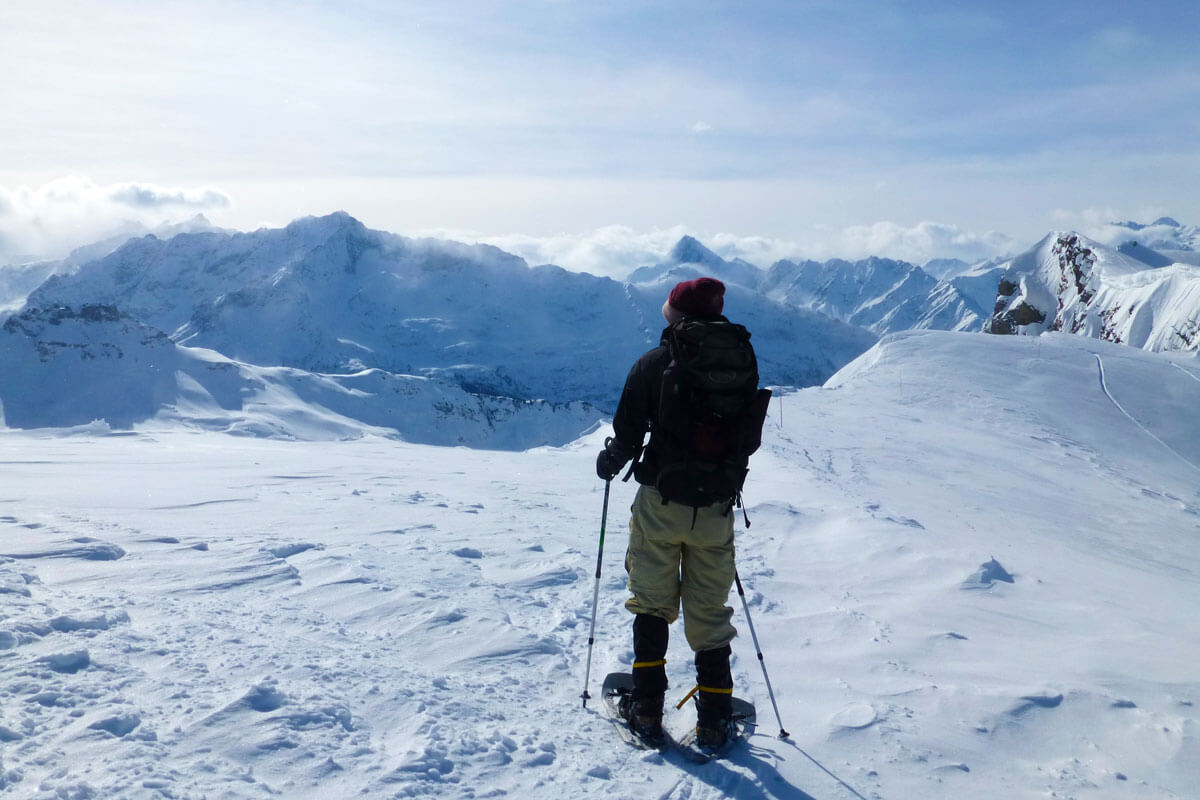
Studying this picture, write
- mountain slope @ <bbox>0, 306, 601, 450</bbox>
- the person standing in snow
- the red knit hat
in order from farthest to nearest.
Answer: mountain slope @ <bbox>0, 306, 601, 450</bbox> → the red knit hat → the person standing in snow

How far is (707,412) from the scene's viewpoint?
461cm

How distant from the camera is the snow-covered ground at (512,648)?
4070mm

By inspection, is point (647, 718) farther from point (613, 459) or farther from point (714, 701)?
point (613, 459)

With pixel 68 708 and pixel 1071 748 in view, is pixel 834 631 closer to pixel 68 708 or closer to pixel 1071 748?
pixel 1071 748

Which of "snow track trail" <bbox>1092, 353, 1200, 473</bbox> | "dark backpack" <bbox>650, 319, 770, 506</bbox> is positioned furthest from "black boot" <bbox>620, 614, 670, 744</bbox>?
"snow track trail" <bbox>1092, 353, 1200, 473</bbox>

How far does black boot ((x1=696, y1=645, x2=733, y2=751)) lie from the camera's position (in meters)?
4.54

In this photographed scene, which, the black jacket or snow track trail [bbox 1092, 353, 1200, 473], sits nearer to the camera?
the black jacket

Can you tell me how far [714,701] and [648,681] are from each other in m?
0.41

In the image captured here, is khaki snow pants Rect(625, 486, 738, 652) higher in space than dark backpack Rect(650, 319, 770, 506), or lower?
lower

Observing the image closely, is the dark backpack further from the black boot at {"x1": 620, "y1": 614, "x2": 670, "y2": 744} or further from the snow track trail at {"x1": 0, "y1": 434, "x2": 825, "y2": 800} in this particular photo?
the snow track trail at {"x1": 0, "y1": 434, "x2": 825, "y2": 800}

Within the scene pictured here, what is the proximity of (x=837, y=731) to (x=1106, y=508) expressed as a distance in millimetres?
13604

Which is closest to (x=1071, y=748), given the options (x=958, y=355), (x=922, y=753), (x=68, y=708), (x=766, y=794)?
(x=922, y=753)

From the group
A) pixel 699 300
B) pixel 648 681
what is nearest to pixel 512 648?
pixel 648 681

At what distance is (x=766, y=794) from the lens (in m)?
4.06
